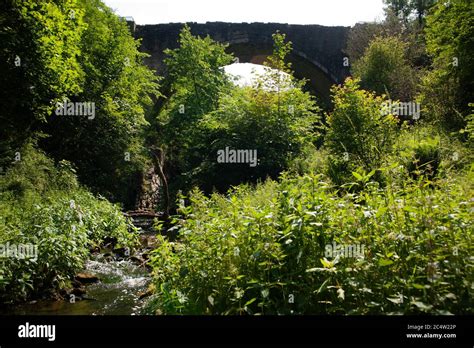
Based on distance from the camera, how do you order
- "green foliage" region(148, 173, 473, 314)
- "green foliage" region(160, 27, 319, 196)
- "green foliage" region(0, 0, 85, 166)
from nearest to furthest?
"green foliage" region(148, 173, 473, 314), "green foliage" region(0, 0, 85, 166), "green foliage" region(160, 27, 319, 196)

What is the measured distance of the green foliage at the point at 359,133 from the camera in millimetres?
10312

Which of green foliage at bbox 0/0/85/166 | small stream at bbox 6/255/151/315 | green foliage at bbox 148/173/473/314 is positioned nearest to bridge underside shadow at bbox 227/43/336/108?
green foliage at bbox 0/0/85/166

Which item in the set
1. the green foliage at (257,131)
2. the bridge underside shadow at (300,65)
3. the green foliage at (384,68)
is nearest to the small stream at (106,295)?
the green foliage at (257,131)

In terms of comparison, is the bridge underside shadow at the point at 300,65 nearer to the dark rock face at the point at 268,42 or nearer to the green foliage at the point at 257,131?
the dark rock face at the point at 268,42

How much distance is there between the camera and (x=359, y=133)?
429 inches

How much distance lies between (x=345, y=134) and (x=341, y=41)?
2447cm

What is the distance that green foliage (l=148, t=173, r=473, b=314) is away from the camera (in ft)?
9.26

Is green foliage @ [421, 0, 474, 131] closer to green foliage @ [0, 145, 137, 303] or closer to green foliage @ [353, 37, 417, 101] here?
green foliage @ [353, 37, 417, 101]

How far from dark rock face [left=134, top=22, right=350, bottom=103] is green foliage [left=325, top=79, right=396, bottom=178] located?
20582mm

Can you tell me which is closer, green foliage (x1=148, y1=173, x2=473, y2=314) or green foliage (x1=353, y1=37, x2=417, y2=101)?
green foliage (x1=148, y1=173, x2=473, y2=314)

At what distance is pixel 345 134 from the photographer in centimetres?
1133

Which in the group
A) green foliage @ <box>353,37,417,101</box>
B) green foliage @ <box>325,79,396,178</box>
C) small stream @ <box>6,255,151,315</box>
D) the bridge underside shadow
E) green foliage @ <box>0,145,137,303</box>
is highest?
the bridge underside shadow

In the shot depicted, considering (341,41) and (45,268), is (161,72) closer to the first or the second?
(341,41)

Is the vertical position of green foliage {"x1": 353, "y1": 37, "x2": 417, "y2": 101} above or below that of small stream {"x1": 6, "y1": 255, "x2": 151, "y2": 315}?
above
